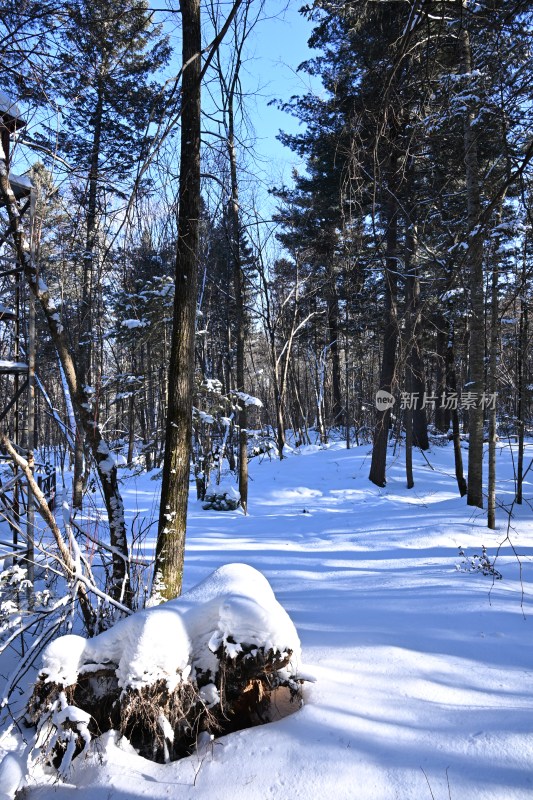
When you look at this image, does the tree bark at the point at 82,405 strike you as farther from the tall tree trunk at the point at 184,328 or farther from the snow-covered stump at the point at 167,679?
the snow-covered stump at the point at 167,679

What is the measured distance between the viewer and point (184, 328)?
3754mm

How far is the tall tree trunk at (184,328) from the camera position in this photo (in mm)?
3557

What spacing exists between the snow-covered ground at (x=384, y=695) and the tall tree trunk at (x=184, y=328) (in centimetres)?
131

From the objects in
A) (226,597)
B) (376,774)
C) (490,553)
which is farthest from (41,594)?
(490,553)

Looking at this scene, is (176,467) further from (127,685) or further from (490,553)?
(490,553)

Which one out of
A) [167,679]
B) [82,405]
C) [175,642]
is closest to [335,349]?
[82,405]

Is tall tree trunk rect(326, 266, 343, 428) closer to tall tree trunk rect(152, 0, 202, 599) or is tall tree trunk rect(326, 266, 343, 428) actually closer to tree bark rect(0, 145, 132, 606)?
tall tree trunk rect(152, 0, 202, 599)

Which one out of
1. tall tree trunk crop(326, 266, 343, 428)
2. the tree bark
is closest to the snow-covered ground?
the tree bark

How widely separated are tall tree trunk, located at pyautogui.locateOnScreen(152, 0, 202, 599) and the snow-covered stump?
0.95m

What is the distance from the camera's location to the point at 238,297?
29.1 feet

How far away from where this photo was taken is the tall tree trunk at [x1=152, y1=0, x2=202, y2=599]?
356cm

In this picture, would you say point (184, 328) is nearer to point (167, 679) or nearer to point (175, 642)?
point (175, 642)

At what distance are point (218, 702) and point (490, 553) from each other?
3.94 m

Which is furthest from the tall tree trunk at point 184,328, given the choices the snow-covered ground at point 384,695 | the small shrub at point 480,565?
the small shrub at point 480,565
